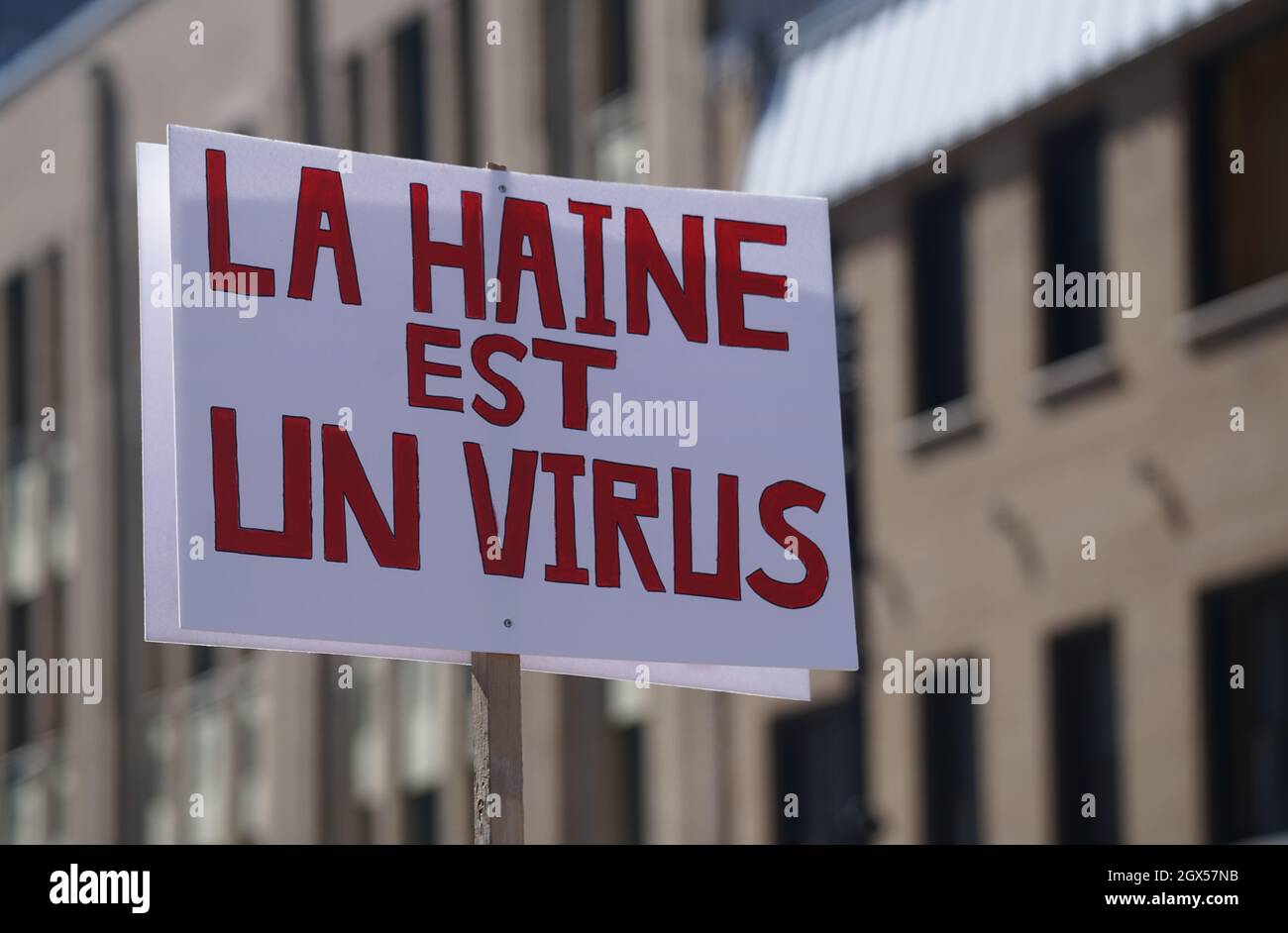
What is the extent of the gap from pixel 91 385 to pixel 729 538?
34511 millimetres

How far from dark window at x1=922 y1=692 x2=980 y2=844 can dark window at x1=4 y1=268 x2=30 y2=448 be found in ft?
67.3

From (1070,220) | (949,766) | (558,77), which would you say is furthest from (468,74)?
Result: (949,766)

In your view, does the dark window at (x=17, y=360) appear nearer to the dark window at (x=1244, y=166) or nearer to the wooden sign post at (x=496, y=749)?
the dark window at (x=1244, y=166)

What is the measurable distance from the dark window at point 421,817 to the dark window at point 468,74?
23.6 feet

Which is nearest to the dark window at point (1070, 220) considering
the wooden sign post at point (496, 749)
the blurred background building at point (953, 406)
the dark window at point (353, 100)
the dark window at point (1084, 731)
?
the blurred background building at point (953, 406)

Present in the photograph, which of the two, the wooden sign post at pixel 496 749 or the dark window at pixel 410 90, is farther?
the dark window at pixel 410 90

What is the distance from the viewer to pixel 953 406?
2453 cm

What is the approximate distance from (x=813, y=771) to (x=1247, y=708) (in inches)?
237

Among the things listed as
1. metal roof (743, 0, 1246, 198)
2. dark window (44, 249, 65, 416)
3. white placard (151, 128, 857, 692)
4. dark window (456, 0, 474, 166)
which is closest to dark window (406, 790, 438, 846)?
dark window (456, 0, 474, 166)

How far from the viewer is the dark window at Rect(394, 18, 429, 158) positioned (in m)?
33.5

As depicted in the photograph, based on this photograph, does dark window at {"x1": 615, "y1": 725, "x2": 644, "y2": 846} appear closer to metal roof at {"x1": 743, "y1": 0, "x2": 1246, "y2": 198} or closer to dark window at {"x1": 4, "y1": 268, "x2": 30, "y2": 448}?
metal roof at {"x1": 743, "y1": 0, "x2": 1246, "y2": 198}

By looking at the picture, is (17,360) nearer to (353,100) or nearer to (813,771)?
(353,100)

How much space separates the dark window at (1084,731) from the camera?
74.1ft
